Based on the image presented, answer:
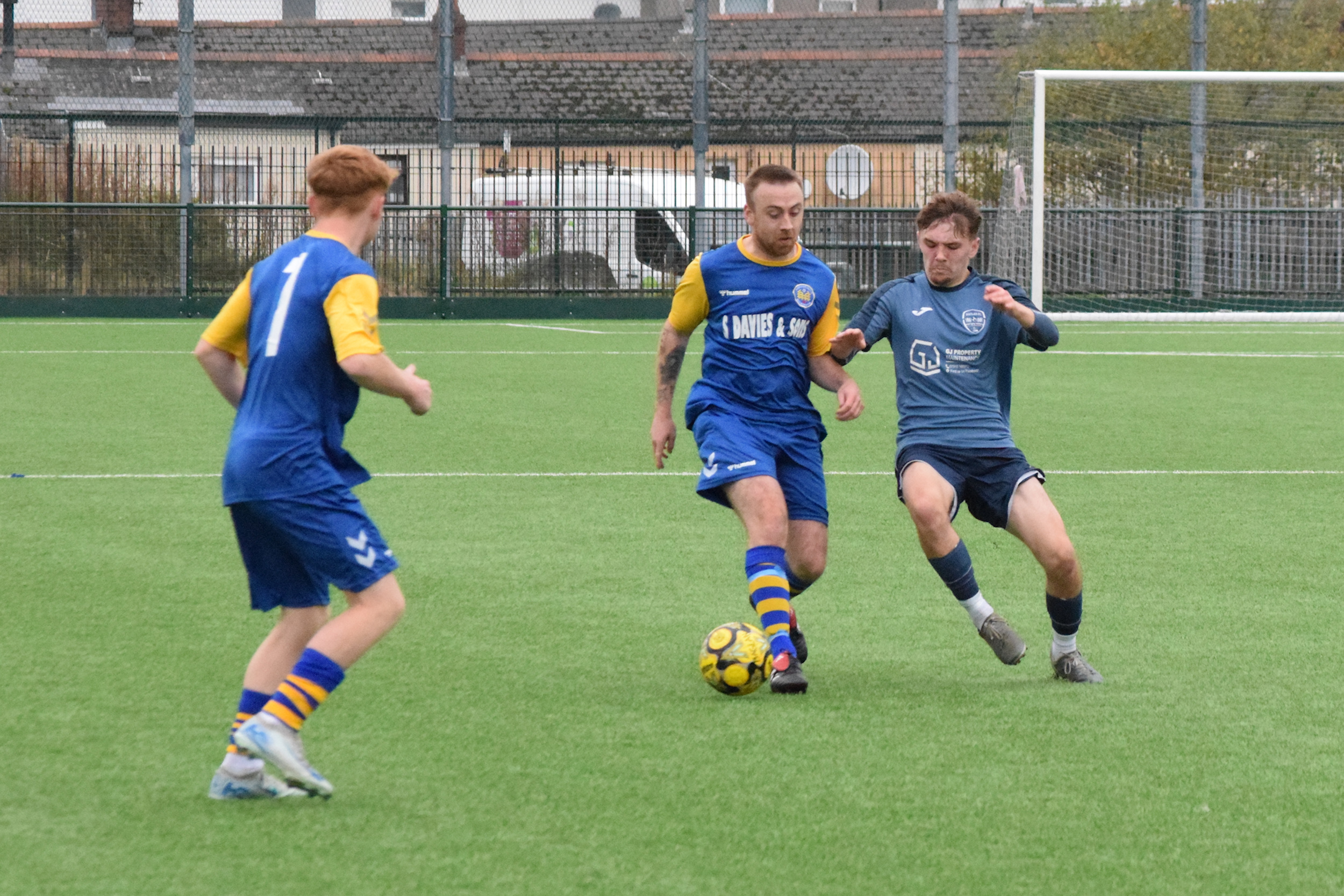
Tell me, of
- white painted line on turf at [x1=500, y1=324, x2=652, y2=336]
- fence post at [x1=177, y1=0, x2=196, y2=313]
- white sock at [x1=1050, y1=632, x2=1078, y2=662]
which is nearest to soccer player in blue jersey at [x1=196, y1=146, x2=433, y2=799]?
white sock at [x1=1050, y1=632, x2=1078, y2=662]

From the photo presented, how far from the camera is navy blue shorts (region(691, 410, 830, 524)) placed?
5660 millimetres

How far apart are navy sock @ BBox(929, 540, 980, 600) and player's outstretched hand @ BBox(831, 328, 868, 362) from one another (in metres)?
0.51

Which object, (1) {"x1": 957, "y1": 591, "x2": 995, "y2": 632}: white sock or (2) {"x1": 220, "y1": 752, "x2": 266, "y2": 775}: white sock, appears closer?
(2) {"x1": 220, "y1": 752, "x2": 266, "y2": 775}: white sock

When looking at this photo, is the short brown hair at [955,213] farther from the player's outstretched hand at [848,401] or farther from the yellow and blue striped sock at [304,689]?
the yellow and blue striped sock at [304,689]

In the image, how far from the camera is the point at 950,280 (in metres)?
5.88

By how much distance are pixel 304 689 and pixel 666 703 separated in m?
1.32

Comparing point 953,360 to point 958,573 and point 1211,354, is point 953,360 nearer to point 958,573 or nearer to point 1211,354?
point 958,573

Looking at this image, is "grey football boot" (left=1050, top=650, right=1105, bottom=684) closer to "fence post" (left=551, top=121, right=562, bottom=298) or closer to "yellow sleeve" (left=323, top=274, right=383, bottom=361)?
"yellow sleeve" (left=323, top=274, right=383, bottom=361)

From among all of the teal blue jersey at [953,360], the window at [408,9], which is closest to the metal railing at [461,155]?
the window at [408,9]

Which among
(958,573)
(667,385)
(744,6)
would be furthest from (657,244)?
(744,6)

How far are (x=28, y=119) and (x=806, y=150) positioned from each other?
10100 millimetres

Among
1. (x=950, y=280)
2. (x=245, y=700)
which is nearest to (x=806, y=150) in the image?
(x=950, y=280)

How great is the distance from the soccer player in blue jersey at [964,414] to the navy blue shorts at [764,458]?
27 centimetres

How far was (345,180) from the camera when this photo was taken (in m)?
4.23
